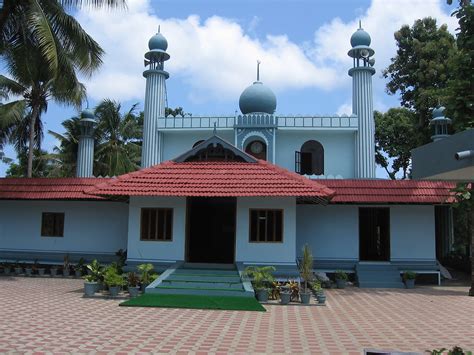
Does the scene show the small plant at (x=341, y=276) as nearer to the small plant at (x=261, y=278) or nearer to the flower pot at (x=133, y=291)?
the small plant at (x=261, y=278)

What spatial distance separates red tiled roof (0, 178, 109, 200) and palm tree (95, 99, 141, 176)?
34.9ft

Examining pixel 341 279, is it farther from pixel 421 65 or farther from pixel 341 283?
pixel 421 65

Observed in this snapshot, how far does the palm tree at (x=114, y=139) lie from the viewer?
29163 millimetres

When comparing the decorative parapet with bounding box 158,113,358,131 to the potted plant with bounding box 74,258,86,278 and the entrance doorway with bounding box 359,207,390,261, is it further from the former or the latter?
the potted plant with bounding box 74,258,86,278

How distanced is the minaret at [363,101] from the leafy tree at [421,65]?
8.50ft

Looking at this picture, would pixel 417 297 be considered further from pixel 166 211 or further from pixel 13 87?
pixel 13 87

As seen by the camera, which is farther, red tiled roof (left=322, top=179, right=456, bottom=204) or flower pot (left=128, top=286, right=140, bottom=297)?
red tiled roof (left=322, top=179, right=456, bottom=204)

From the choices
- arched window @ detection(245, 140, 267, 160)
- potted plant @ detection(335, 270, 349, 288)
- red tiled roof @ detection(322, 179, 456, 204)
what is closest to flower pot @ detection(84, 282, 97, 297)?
potted plant @ detection(335, 270, 349, 288)

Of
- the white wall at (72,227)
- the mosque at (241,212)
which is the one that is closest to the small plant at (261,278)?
the mosque at (241,212)

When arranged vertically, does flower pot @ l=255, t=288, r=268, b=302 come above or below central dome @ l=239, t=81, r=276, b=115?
below

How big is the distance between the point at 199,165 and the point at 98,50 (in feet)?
16.3

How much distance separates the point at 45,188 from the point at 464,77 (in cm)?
1434

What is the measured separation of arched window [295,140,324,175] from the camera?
24.0 m

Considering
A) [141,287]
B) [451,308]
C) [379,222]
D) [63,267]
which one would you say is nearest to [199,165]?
[141,287]
